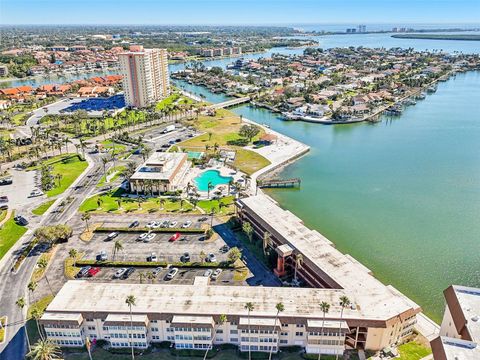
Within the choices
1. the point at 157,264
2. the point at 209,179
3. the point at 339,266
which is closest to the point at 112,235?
the point at 157,264

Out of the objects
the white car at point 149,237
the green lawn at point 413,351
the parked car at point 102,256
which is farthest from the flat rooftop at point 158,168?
the green lawn at point 413,351

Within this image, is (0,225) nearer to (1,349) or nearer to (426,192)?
(1,349)

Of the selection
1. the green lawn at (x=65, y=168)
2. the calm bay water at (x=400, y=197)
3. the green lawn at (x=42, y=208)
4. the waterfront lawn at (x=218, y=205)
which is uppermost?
the green lawn at (x=65, y=168)

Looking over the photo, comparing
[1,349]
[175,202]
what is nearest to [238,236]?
[175,202]

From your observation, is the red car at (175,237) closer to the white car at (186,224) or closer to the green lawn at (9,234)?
the white car at (186,224)

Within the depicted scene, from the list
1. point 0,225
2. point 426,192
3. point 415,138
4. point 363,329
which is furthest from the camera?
point 415,138

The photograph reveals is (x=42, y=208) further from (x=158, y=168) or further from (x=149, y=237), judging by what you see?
(x=149, y=237)
